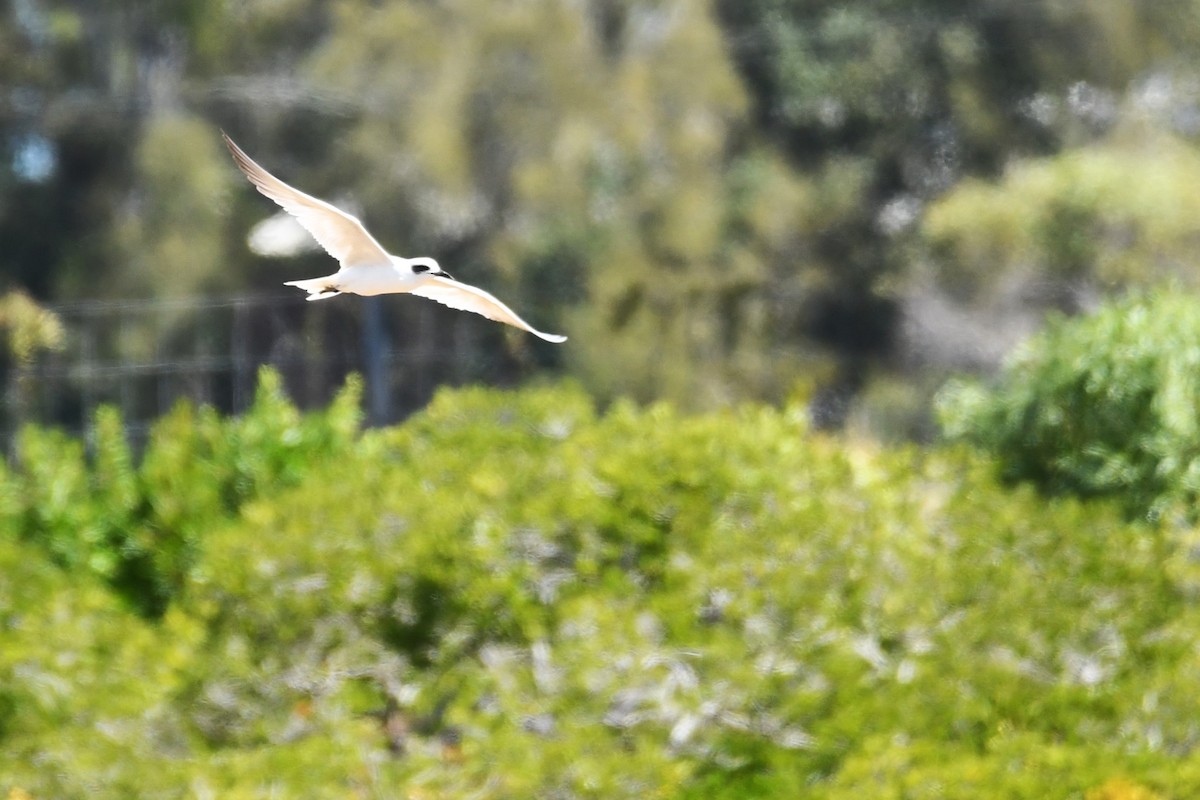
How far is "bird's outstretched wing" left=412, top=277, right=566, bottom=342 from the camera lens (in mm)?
3703

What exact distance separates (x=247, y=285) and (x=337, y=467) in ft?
44.3

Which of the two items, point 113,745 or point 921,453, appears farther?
point 921,453

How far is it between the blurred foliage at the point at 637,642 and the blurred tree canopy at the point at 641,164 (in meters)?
12.4

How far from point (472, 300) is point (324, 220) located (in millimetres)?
438

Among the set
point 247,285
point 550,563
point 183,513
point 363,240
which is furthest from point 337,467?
point 247,285

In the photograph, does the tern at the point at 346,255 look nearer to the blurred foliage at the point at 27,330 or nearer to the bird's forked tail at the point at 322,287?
the bird's forked tail at the point at 322,287

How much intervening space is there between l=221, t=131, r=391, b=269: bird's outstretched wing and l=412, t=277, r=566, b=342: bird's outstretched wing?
6.4 inches

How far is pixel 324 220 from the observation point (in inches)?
140

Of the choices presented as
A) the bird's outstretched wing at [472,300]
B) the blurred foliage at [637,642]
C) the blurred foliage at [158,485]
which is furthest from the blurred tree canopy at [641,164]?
the bird's outstretched wing at [472,300]

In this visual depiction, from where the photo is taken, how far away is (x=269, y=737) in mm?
5297

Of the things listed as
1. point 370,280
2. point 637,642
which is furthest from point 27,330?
point 370,280

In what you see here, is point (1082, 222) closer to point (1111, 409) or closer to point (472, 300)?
point (1111, 409)

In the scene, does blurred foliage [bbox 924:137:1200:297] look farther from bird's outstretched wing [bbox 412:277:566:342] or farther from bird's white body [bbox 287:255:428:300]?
bird's white body [bbox 287:255:428:300]

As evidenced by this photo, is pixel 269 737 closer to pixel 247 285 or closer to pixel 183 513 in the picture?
pixel 183 513
